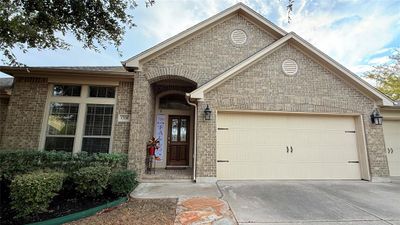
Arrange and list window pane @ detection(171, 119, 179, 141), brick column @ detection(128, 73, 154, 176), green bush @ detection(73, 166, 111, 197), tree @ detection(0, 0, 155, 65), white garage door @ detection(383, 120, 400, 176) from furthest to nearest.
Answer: window pane @ detection(171, 119, 179, 141) → white garage door @ detection(383, 120, 400, 176) → brick column @ detection(128, 73, 154, 176) → tree @ detection(0, 0, 155, 65) → green bush @ detection(73, 166, 111, 197)

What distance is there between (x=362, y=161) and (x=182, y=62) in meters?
7.51

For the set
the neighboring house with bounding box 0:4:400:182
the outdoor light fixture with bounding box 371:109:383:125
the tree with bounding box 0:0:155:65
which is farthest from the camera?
the outdoor light fixture with bounding box 371:109:383:125

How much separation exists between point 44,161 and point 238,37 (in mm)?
7979

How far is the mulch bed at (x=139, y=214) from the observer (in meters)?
3.33

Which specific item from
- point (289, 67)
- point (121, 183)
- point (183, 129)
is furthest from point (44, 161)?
point (289, 67)

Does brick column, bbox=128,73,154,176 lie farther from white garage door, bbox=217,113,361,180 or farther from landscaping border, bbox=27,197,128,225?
white garage door, bbox=217,113,361,180

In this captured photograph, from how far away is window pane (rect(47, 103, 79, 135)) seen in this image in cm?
659

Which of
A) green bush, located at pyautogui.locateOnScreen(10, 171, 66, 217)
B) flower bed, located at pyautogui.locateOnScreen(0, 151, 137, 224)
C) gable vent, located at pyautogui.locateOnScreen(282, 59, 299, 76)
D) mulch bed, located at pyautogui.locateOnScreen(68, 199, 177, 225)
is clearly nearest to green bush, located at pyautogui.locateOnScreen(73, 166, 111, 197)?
flower bed, located at pyautogui.locateOnScreen(0, 151, 137, 224)

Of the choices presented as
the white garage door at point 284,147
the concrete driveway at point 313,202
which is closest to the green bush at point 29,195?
the concrete driveway at point 313,202

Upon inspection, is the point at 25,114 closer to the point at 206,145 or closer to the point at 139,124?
the point at 139,124

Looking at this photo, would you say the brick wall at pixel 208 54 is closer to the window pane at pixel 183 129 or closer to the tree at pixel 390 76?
the window pane at pixel 183 129

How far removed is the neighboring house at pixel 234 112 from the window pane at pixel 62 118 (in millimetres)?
33

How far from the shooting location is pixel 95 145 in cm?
659

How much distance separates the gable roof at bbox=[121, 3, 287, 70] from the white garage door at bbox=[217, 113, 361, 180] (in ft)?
10.8
